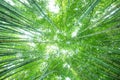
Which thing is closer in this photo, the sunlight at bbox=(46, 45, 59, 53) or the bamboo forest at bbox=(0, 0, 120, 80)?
the bamboo forest at bbox=(0, 0, 120, 80)

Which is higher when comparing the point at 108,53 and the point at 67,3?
the point at 67,3

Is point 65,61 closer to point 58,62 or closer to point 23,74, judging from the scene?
point 58,62

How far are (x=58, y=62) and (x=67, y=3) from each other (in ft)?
6.38

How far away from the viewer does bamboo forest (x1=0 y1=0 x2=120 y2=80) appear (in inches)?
205

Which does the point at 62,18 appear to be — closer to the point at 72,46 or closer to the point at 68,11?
the point at 68,11

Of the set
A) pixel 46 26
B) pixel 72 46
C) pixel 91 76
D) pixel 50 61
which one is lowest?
pixel 91 76

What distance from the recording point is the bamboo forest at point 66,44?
5.22 metres

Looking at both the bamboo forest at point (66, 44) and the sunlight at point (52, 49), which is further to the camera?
the sunlight at point (52, 49)

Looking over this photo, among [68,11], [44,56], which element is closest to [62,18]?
[68,11]

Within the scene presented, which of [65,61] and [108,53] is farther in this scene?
[65,61]

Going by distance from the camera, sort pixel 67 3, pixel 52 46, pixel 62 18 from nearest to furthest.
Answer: pixel 67 3 → pixel 62 18 → pixel 52 46

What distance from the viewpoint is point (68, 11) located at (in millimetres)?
6277

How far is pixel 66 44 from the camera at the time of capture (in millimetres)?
6922

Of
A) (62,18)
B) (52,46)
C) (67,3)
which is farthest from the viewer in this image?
(52,46)
